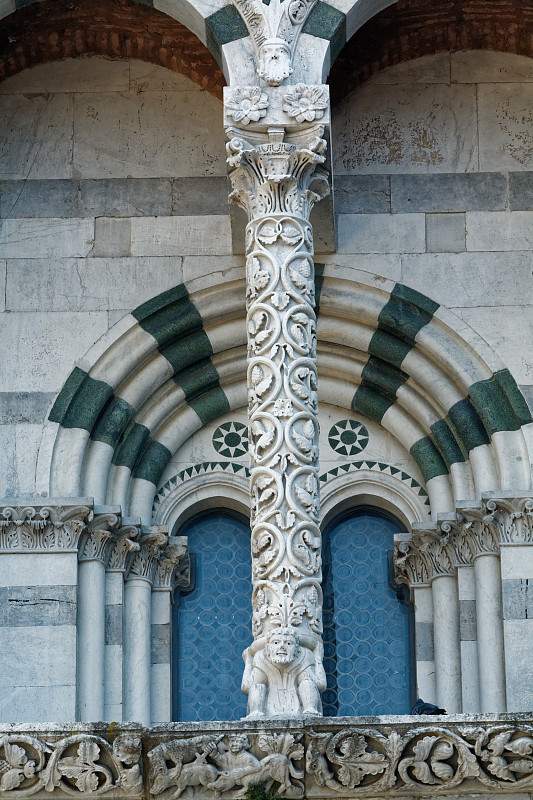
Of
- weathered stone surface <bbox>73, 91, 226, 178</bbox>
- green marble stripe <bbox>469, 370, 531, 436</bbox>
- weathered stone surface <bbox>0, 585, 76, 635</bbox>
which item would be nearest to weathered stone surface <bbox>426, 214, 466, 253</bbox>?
green marble stripe <bbox>469, 370, 531, 436</bbox>

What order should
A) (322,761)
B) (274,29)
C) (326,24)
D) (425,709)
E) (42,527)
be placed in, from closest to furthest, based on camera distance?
1. (322,761)
2. (425,709)
3. (274,29)
4. (326,24)
5. (42,527)

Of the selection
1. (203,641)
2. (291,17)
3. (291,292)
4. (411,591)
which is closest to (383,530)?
(411,591)

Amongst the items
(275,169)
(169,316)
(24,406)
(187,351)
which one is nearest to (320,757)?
(275,169)

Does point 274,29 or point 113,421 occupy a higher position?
point 274,29

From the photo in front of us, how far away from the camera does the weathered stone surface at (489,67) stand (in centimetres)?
1466

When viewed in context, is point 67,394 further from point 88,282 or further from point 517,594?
point 517,594

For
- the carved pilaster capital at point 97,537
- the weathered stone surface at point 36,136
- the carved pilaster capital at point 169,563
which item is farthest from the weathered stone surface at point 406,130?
the carved pilaster capital at point 97,537

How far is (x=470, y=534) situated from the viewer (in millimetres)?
13641

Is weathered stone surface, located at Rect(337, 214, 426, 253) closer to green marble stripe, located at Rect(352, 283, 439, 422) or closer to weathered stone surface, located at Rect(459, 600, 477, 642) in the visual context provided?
green marble stripe, located at Rect(352, 283, 439, 422)

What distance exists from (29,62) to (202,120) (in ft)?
4.13

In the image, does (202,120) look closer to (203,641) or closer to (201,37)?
(201,37)

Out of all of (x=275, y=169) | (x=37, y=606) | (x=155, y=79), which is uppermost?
(x=155, y=79)

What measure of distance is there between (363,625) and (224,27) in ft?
13.1

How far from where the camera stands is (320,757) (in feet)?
35.4
